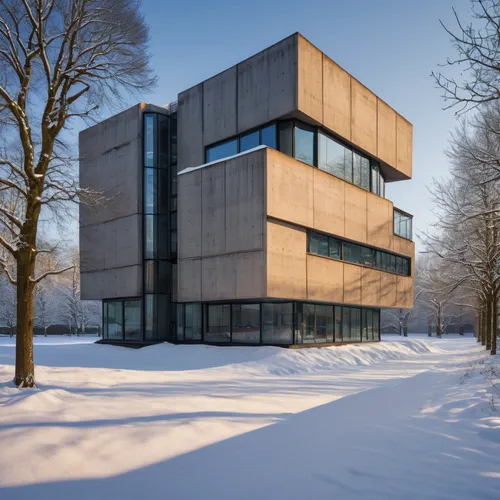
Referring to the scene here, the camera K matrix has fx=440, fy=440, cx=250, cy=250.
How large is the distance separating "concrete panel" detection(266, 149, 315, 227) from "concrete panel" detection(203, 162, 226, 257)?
2632 mm

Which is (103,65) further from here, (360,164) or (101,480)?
(360,164)

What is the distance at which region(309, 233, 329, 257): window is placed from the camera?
2064cm

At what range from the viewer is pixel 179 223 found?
71.1 ft

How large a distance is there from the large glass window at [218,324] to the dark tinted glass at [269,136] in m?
7.93

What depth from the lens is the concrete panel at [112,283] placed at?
2373 centimetres

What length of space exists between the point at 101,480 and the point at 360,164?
22.7m

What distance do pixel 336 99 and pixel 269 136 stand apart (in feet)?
14.4

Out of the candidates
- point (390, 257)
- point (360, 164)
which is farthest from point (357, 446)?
point (390, 257)

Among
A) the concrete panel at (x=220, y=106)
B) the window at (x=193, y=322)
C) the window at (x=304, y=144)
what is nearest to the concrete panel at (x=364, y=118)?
the window at (x=304, y=144)

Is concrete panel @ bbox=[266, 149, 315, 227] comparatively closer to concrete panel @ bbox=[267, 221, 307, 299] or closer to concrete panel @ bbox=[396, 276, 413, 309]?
concrete panel @ bbox=[267, 221, 307, 299]

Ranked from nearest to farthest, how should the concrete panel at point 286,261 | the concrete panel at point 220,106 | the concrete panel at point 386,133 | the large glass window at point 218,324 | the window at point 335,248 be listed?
the concrete panel at point 286,261 → the large glass window at point 218,324 → the concrete panel at point 220,106 → the window at point 335,248 → the concrete panel at point 386,133

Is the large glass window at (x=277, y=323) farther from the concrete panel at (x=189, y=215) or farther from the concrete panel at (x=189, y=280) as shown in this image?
the concrete panel at (x=189, y=215)

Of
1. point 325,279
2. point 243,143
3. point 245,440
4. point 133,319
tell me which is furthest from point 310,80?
point 245,440

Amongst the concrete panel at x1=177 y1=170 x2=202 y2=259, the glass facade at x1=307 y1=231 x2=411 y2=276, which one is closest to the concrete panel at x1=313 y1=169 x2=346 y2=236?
the glass facade at x1=307 y1=231 x2=411 y2=276
